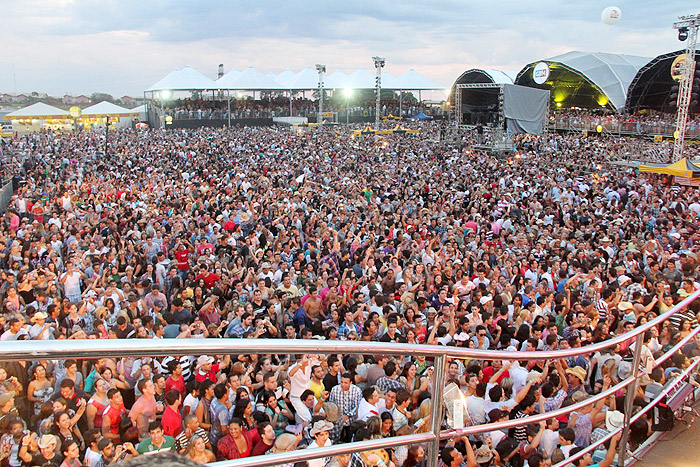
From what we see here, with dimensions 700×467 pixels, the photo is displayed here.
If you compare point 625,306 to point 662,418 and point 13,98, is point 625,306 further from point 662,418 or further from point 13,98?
point 13,98

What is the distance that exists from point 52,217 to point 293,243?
5.07 m

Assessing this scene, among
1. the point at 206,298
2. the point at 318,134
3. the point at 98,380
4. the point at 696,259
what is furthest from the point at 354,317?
the point at 318,134

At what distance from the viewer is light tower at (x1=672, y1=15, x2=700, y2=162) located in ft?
53.5

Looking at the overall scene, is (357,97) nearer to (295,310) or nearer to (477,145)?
(477,145)

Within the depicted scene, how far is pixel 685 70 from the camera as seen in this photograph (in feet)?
57.5

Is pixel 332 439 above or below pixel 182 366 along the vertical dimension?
below

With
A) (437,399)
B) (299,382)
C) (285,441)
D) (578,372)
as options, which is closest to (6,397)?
(437,399)

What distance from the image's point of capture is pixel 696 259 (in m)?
8.46

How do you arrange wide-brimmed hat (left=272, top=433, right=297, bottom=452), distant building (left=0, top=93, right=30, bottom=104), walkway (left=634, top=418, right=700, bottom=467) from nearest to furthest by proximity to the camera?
walkway (left=634, top=418, right=700, bottom=467)
wide-brimmed hat (left=272, top=433, right=297, bottom=452)
distant building (left=0, top=93, right=30, bottom=104)

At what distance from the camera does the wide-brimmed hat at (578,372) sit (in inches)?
181

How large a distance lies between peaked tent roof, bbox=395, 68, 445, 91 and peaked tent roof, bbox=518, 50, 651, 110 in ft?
26.7

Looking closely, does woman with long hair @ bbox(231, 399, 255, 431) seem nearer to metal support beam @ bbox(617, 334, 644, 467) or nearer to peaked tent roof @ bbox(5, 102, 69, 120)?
metal support beam @ bbox(617, 334, 644, 467)

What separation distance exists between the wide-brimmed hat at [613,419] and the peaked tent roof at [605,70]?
39.4 meters

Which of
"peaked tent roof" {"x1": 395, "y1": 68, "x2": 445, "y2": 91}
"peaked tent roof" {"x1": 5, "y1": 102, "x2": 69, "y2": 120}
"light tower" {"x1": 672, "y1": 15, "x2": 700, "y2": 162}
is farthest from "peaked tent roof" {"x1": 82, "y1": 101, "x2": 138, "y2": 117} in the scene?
"light tower" {"x1": 672, "y1": 15, "x2": 700, "y2": 162}
